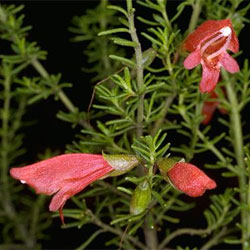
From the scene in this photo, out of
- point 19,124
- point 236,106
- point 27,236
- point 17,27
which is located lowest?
point 27,236

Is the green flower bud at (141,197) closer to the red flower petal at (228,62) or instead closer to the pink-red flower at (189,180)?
the pink-red flower at (189,180)

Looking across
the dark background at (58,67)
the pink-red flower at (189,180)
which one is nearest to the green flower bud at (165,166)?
the pink-red flower at (189,180)

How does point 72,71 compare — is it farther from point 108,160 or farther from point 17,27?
point 108,160

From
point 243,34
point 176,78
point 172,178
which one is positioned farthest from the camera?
point 243,34

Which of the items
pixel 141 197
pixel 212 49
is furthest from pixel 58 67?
pixel 141 197

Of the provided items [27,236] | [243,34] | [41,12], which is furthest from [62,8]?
[27,236]

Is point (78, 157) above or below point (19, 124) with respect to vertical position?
above

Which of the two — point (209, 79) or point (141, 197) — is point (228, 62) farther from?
point (141, 197)
